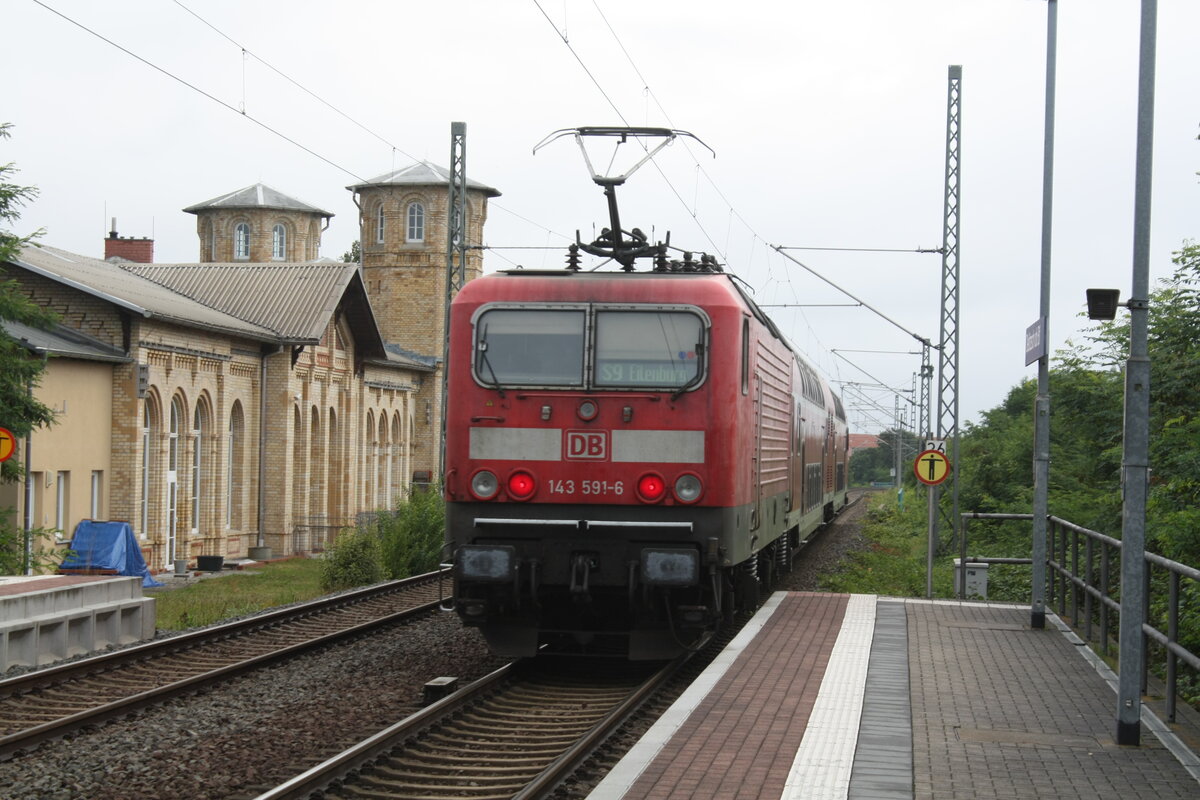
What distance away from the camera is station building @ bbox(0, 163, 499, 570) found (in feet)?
92.1

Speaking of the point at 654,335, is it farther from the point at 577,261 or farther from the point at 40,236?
the point at 40,236

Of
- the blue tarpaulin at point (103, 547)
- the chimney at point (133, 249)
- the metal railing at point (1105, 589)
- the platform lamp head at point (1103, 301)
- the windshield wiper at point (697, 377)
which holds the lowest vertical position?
the blue tarpaulin at point (103, 547)

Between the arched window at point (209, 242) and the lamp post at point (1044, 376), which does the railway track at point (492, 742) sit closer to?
the lamp post at point (1044, 376)

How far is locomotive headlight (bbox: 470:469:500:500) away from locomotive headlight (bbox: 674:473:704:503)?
137 centimetres

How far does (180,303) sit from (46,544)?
30.5 feet

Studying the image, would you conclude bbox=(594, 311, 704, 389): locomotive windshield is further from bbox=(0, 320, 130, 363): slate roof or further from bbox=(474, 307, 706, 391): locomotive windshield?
bbox=(0, 320, 130, 363): slate roof

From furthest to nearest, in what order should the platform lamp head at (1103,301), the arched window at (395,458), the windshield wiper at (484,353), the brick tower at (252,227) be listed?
the brick tower at (252,227), the arched window at (395,458), the windshield wiper at (484,353), the platform lamp head at (1103,301)

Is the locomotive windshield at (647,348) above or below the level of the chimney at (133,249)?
below

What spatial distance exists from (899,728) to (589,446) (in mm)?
3618

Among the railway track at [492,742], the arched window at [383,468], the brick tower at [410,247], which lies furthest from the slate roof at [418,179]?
the railway track at [492,742]

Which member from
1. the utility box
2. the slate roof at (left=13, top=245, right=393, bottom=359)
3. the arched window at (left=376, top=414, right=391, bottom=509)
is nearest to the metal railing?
the utility box

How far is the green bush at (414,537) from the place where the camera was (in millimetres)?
23688

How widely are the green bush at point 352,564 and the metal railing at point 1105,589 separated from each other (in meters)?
10.2

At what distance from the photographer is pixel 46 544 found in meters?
26.9
